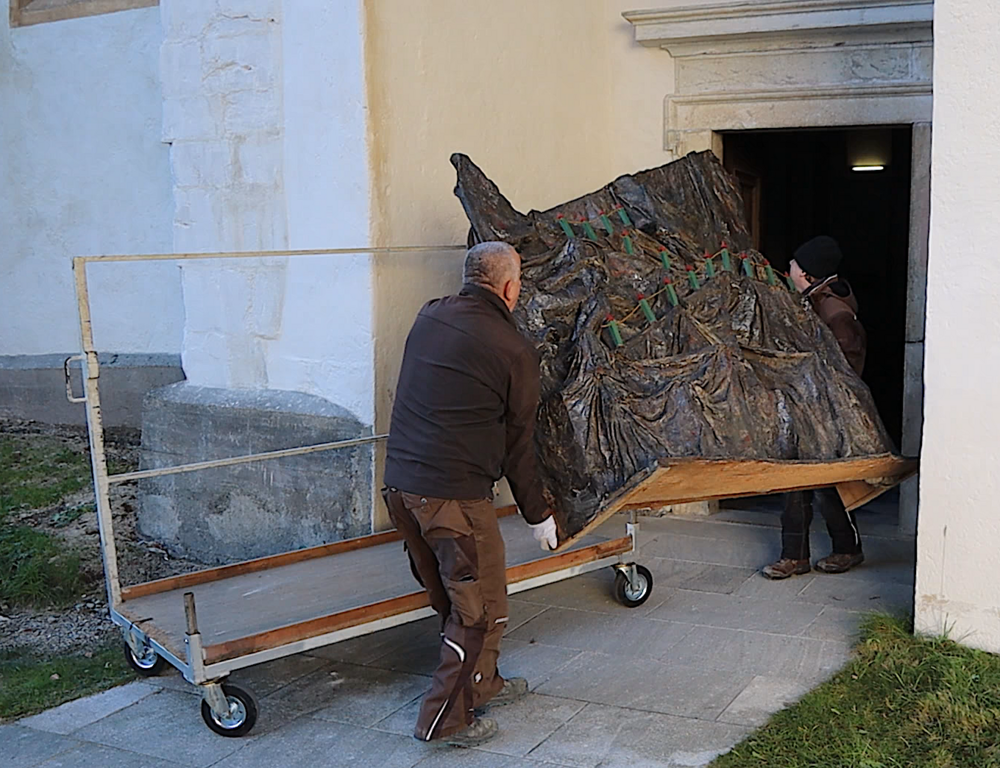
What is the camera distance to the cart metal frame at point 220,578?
3.81 meters

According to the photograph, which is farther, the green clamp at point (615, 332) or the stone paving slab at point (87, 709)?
the green clamp at point (615, 332)

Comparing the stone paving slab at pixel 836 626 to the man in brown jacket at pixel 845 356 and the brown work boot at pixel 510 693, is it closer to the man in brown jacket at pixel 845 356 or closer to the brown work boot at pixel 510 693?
the man in brown jacket at pixel 845 356

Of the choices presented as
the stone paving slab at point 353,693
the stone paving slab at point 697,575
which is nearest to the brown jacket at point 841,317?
the stone paving slab at point 697,575

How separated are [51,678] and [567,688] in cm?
212

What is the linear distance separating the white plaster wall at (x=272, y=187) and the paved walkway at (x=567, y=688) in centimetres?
150

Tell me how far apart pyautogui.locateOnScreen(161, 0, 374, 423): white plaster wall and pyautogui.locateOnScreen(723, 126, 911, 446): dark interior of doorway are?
17.9 feet

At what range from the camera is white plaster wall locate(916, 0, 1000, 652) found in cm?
417

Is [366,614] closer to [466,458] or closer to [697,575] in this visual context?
[466,458]

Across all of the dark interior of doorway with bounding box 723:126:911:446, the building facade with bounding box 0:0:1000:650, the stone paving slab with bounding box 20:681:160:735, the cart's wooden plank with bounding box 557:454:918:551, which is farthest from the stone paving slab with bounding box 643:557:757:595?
the dark interior of doorway with bounding box 723:126:911:446

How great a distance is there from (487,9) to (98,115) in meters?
3.17

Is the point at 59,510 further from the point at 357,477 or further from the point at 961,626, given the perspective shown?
the point at 961,626

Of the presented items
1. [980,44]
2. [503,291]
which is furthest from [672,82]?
[503,291]

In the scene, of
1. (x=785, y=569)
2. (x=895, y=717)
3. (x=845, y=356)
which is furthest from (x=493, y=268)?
(x=785, y=569)

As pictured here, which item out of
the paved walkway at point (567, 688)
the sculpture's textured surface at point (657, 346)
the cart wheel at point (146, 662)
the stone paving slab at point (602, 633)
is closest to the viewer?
the paved walkway at point (567, 688)
